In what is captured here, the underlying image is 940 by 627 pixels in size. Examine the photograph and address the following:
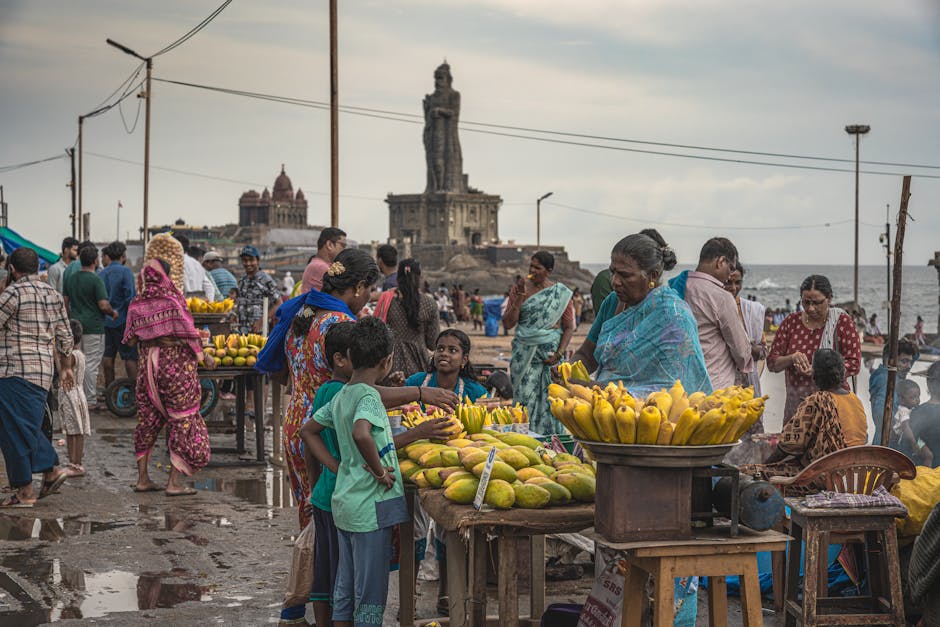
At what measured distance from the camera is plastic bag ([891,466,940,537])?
5660mm

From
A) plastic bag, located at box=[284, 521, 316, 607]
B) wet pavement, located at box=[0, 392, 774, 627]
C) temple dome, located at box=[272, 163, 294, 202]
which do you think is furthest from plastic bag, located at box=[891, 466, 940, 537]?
temple dome, located at box=[272, 163, 294, 202]

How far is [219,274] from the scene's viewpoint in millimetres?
15812

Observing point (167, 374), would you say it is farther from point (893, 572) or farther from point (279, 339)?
point (893, 572)

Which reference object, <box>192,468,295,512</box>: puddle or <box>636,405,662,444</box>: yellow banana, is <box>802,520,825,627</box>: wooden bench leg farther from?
<box>192,468,295,512</box>: puddle

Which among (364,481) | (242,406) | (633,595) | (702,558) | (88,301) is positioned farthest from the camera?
(88,301)

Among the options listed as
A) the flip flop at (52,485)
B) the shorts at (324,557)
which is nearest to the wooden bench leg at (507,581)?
the shorts at (324,557)

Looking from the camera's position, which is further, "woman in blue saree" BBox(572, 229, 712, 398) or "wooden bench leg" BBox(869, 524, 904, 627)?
"wooden bench leg" BBox(869, 524, 904, 627)

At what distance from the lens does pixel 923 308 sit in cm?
10581

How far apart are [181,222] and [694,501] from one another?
10980cm

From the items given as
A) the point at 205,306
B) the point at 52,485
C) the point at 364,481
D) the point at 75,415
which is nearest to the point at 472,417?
the point at 364,481

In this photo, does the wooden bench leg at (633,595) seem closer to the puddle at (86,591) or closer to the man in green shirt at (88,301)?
the puddle at (86,591)

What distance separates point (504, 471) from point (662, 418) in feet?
2.85

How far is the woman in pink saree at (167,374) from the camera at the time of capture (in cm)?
911

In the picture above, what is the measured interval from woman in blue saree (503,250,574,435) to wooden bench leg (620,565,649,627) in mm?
4863
